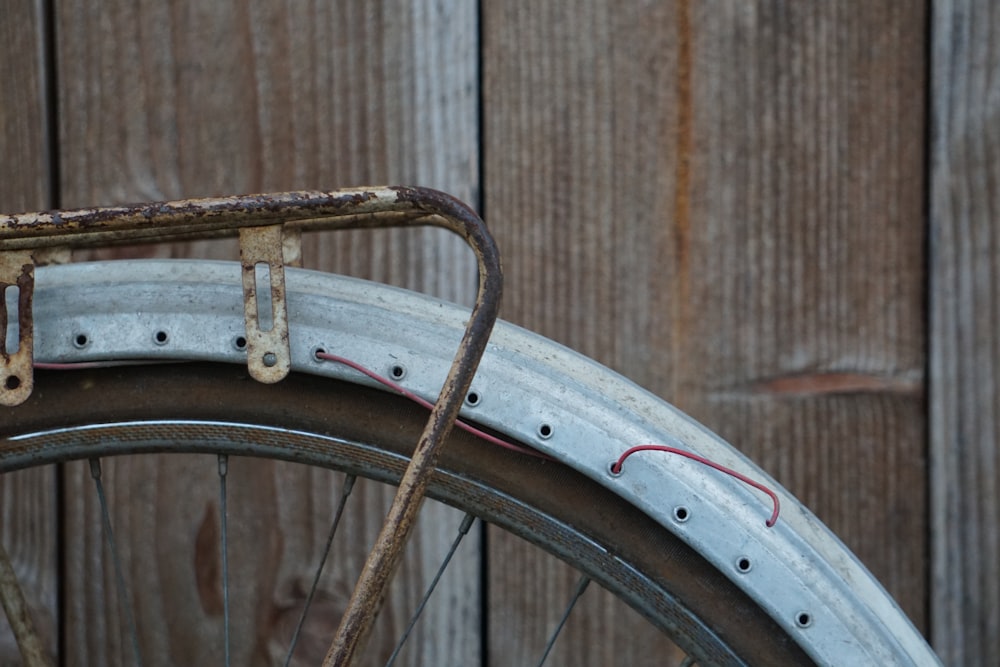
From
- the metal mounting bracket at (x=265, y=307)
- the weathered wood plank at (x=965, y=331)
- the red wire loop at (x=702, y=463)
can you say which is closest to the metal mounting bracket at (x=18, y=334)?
the metal mounting bracket at (x=265, y=307)

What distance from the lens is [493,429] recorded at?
19.7 inches

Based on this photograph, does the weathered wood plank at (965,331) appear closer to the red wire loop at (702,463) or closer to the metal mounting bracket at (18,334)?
the red wire loop at (702,463)

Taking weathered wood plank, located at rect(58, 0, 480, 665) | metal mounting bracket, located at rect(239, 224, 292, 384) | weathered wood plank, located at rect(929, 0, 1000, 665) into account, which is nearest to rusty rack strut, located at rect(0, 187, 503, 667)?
metal mounting bracket, located at rect(239, 224, 292, 384)

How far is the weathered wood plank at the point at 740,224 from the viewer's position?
84 cm

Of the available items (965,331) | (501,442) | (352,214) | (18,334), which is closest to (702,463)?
(501,442)

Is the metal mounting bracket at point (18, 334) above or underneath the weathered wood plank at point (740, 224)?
underneath

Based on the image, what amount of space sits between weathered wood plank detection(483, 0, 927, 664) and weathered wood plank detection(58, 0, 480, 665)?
7 centimetres

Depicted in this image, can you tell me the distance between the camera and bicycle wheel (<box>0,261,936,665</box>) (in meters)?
0.48

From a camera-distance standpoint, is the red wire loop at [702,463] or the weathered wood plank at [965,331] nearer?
the red wire loop at [702,463]

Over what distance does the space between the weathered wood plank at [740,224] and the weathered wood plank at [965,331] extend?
2 centimetres

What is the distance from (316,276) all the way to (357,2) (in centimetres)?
44

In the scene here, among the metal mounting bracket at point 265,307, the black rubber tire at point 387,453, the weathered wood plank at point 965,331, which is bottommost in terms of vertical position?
the black rubber tire at point 387,453

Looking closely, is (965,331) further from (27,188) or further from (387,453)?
(27,188)

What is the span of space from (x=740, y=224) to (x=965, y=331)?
23 cm
